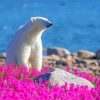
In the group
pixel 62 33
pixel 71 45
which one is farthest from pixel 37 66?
pixel 62 33

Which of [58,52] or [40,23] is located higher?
[58,52]

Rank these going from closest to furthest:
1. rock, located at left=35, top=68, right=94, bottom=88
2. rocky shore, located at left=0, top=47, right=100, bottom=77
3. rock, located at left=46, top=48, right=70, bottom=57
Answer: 1. rock, located at left=35, top=68, right=94, bottom=88
2. rocky shore, located at left=0, top=47, right=100, bottom=77
3. rock, located at left=46, top=48, right=70, bottom=57

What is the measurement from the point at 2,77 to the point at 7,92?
147 cm

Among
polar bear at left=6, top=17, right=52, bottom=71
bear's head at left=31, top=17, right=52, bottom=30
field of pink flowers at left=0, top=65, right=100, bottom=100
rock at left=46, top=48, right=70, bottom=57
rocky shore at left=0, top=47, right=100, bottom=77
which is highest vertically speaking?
rock at left=46, top=48, right=70, bottom=57

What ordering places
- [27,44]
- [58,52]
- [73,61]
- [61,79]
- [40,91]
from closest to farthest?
[40,91]
[61,79]
[27,44]
[73,61]
[58,52]

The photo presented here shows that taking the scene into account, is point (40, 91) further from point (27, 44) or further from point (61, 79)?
point (27, 44)

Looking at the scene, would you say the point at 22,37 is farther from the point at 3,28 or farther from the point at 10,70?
the point at 3,28

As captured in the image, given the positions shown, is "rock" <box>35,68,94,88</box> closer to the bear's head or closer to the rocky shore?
the bear's head

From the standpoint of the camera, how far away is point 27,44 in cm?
1181

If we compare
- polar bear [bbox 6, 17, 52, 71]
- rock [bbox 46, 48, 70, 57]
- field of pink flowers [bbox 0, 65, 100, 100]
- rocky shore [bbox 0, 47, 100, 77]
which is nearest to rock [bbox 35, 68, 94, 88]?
field of pink flowers [bbox 0, 65, 100, 100]

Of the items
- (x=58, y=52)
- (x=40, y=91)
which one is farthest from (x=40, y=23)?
(x=58, y=52)

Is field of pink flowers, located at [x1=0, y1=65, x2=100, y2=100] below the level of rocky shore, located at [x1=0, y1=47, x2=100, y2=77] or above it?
below

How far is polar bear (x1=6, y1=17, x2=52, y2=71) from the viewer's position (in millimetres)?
11734

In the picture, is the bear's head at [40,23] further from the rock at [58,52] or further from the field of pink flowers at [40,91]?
the rock at [58,52]
